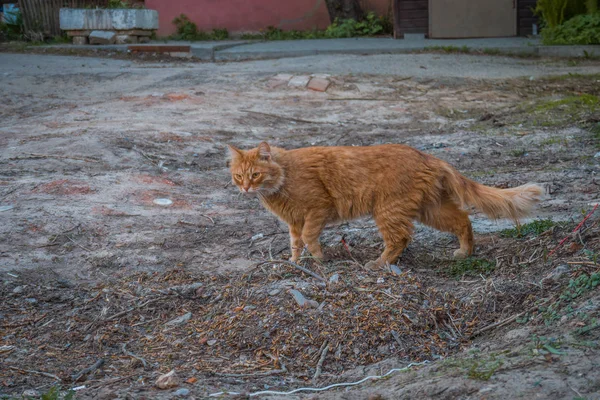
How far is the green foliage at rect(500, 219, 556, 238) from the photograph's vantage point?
5.60m

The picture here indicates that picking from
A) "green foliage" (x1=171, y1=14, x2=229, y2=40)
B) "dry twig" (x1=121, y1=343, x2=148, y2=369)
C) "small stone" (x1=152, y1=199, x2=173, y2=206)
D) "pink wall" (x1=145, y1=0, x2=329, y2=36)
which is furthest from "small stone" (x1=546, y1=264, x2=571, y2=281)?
"pink wall" (x1=145, y1=0, x2=329, y2=36)

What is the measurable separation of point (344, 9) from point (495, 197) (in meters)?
15.5

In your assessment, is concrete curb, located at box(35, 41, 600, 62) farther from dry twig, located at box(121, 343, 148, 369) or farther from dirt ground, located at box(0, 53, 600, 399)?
dry twig, located at box(121, 343, 148, 369)


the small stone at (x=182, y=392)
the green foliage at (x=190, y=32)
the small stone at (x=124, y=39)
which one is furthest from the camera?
the green foliage at (x=190, y=32)

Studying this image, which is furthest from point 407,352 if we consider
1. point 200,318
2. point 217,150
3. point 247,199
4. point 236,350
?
point 217,150

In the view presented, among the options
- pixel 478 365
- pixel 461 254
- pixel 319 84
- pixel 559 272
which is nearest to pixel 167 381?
pixel 478 365

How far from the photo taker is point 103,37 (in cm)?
1777

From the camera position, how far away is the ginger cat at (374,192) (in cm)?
530

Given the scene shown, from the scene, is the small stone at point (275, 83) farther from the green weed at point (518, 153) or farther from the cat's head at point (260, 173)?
the cat's head at point (260, 173)

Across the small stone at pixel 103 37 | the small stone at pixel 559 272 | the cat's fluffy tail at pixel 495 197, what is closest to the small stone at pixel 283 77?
the small stone at pixel 103 37

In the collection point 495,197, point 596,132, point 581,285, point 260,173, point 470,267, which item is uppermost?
point 260,173

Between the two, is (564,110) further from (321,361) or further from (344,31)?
(344,31)

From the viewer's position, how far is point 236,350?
13.9 ft

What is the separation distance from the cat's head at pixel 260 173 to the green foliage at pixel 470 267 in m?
1.48
